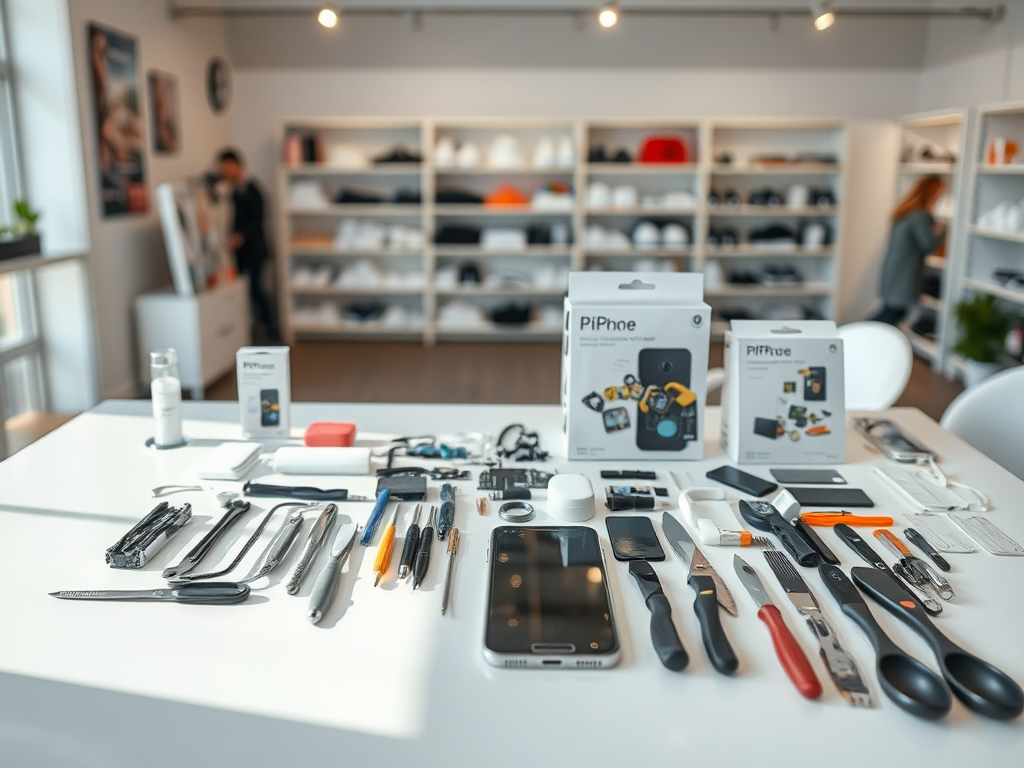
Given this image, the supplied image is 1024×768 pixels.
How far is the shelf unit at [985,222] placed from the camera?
5.66 metres

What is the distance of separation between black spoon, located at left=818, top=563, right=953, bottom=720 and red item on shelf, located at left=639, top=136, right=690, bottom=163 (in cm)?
598

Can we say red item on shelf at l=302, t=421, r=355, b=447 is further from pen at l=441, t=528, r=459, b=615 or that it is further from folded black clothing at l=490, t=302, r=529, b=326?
folded black clothing at l=490, t=302, r=529, b=326

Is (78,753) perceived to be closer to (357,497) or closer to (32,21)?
(357,497)

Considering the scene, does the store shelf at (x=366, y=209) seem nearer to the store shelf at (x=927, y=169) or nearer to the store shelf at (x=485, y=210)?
the store shelf at (x=485, y=210)

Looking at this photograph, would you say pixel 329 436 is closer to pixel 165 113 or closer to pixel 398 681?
pixel 398 681

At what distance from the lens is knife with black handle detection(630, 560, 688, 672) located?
1.13 metres

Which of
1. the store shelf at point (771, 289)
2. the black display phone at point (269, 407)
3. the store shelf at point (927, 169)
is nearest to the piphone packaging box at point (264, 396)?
the black display phone at point (269, 407)

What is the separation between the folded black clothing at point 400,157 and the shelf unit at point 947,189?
387 cm

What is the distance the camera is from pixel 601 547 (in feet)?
4.84

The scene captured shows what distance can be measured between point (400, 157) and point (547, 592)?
597 centimetres

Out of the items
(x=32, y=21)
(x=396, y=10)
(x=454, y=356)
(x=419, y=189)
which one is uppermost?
(x=396, y=10)

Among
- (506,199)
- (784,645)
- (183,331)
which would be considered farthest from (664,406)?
(506,199)

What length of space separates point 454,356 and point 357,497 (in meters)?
5.02

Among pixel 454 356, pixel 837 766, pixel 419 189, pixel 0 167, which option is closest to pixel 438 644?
pixel 837 766
